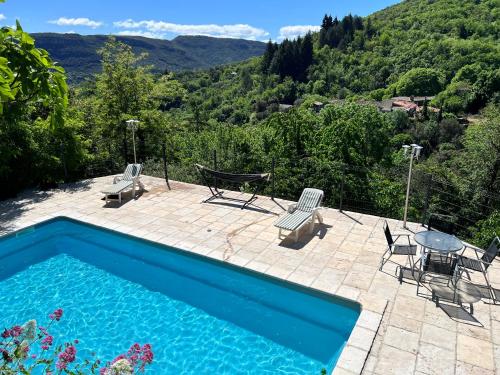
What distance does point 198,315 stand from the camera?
17.2 ft

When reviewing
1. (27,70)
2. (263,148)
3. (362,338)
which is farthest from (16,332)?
(263,148)

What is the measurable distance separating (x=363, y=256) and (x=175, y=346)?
10.8ft

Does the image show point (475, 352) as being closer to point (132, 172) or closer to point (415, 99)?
point (132, 172)

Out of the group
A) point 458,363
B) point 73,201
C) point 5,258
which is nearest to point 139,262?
point 5,258

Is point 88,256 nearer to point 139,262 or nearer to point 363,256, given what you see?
point 139,262

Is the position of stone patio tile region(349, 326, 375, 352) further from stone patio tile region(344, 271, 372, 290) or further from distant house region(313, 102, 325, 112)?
distant house region(313, 102, 325, 112)

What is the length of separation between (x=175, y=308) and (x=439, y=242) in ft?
12.8

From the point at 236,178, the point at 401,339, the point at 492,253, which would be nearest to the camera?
the point at 401,339

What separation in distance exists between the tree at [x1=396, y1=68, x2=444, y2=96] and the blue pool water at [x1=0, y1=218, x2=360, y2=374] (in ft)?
275

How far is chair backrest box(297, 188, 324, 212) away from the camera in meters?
7.12

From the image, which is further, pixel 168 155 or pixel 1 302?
pixel 168 155

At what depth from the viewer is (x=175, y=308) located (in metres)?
5.42

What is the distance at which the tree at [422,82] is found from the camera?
77.4m

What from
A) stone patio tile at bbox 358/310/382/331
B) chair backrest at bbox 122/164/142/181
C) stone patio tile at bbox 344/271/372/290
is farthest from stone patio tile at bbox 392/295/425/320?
chair backrest at bbox 122/164/142/181
